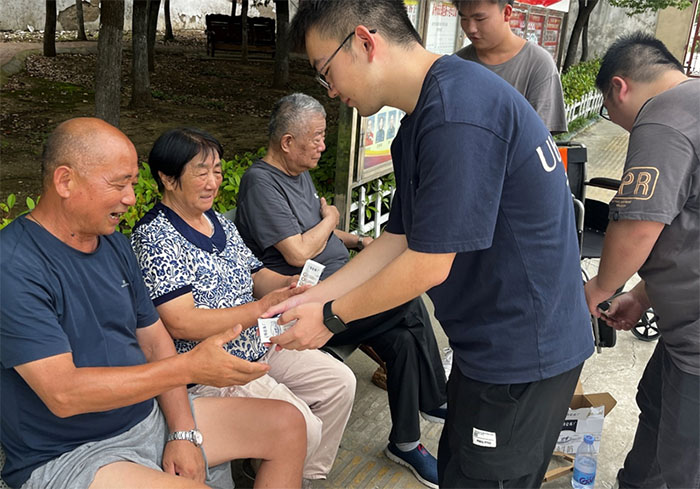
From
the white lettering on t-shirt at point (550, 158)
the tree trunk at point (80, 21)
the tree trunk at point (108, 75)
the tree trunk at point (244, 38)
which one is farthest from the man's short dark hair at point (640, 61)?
the tree trunk at point (80, 21)

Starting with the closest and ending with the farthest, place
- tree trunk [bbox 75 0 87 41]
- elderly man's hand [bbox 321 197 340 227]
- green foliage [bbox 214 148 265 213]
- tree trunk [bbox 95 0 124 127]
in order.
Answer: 1. elderly man's hand [bbox 321 197 340 227]
2. green foliage [bbox 214 148 265 213]
3. tree trunk [bbox 95 0 124 127]
4. tree trunk [bbox 75 0 87 41]

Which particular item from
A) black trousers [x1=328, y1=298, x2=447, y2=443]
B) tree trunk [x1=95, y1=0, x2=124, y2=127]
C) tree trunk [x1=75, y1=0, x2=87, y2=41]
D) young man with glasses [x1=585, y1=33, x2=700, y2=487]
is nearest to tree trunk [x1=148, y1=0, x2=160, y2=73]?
tree trunk [x1=75, y1=0, x2=87, y2=41]

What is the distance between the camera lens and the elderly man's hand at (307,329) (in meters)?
1.71

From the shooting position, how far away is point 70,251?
5.58 ft

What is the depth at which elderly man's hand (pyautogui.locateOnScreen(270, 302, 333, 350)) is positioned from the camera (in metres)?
1.71

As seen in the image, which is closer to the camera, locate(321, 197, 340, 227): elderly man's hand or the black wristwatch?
the black wristwatch

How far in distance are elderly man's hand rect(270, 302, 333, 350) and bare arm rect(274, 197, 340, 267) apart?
105 centimetres

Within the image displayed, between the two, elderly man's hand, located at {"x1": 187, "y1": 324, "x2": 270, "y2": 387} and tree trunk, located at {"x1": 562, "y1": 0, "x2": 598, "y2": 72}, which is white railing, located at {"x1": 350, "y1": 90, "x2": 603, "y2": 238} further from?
tree trunk, located at {"x1": 562, "y1": 0, "x2": 598, "y2": 72}

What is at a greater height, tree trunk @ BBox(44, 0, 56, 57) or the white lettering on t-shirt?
tree trunk @ BBox(44, 0, 56, 57)

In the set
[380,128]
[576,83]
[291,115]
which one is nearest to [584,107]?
[576,83]

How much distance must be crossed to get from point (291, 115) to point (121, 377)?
5.40ft

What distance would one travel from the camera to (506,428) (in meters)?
1.63

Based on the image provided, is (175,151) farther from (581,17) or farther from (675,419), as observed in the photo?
(581,17)

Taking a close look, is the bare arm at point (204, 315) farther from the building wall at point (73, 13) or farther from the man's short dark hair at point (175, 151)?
the building wall at point (73, 13)
